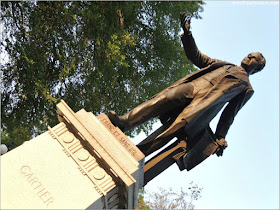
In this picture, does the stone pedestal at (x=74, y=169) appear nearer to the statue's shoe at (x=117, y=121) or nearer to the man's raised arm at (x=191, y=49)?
the statue's shoe at (x=117, y=121)

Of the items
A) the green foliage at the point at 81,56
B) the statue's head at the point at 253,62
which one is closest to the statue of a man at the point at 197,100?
the statue's head at the point at 253,62

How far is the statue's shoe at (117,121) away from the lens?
4117 mm

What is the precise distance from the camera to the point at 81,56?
455 inches

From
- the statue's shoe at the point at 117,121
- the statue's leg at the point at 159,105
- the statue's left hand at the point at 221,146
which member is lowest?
the statue's left hand at the point at 221,146

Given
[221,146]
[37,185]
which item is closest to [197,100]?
[221,146]

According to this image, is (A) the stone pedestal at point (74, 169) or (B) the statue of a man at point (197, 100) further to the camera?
(B) the statue of a man at point (197, 100)

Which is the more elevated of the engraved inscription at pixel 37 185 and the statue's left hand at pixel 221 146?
the engraved inscription at pixel 37 185

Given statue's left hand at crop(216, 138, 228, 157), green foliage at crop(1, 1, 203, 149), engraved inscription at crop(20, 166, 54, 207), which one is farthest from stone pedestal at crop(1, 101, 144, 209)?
green foliage at crop(1, 1, 203, 149)

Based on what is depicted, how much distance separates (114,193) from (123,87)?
31.3 ft

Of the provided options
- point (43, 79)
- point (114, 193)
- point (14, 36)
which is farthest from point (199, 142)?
point (14, 36)

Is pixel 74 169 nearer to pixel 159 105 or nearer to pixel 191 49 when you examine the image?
pixel 159 105

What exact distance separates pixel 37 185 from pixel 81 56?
854cm

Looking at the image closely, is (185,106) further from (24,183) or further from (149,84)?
(149,84)

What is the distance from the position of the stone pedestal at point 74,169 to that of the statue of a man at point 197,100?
47 cm
